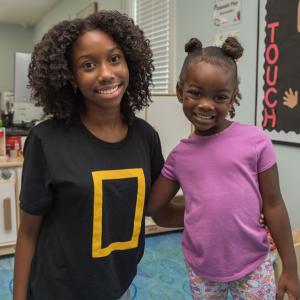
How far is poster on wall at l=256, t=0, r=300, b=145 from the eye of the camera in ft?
6.65

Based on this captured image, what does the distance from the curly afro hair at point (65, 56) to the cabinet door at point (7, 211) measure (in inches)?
75.1

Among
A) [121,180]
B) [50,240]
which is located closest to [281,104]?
[121,180]

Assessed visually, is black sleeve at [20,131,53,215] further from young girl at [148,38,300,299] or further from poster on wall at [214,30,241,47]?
poster on wall at [214,30,241,47]

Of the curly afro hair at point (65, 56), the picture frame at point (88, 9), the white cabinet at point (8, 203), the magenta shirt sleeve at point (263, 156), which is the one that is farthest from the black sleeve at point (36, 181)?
the picture frame at point (88, 9)

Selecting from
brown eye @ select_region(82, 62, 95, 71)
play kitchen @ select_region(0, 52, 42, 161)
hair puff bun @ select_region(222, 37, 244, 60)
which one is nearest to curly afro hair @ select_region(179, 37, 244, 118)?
hair puff bun @ select_region(222, 37, 244, 60)

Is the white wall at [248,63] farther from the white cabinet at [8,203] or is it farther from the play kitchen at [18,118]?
the white cabinet at [8,203]

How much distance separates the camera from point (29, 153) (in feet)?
2.82

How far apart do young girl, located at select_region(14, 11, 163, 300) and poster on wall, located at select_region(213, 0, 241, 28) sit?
175 cm

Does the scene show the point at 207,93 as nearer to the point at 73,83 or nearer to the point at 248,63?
the point at 73,83

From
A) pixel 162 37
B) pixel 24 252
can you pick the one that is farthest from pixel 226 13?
pixel 24 252

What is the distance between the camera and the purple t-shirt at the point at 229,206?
92cm

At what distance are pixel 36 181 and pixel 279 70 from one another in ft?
5.65

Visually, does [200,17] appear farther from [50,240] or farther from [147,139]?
[50,240]

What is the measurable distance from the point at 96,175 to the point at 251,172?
39 cm
